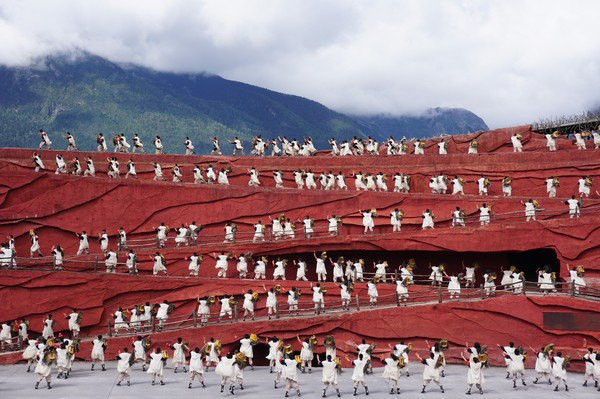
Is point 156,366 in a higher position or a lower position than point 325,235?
lower

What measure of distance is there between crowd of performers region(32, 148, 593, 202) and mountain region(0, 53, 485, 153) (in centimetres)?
4434

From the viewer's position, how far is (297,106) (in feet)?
357

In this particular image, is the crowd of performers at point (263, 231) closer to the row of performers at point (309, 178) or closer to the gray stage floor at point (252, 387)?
the row of performers at point (309, 178)

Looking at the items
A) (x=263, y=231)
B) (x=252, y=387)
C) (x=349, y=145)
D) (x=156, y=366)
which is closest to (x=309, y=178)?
(x=263, y=231)

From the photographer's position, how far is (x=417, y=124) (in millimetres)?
118062

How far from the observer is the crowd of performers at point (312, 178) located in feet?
86.6

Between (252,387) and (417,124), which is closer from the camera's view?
(252,387)

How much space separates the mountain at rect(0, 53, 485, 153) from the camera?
241ft

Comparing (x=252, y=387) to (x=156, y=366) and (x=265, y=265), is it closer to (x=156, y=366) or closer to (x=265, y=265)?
(x=156, y=366)

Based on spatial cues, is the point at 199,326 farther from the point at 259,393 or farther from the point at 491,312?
the point at 491,312

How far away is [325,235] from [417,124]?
9679 centimetres

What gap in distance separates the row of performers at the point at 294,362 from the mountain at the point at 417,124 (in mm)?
98591

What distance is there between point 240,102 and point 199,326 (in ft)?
268

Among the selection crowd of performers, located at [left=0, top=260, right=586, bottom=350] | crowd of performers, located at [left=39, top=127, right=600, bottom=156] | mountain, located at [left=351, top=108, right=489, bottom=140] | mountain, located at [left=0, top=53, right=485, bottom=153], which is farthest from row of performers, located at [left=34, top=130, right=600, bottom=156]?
mountain, located at [left=351, top=108, right=489, bottom=140]
